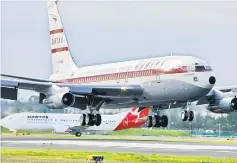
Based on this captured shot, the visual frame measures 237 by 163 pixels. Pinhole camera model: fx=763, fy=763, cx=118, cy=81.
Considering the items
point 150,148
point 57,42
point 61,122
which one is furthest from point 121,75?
point 61,122

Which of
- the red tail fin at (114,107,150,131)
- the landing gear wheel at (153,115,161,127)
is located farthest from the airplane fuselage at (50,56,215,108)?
the red tail fin at (114,107,150,131)

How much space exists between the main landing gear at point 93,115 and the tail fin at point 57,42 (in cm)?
1557

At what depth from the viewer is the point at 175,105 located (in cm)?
7669

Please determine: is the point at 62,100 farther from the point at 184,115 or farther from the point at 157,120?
the point at 184,115

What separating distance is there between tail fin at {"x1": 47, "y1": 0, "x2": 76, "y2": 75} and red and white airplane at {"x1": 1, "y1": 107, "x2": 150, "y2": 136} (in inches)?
1507

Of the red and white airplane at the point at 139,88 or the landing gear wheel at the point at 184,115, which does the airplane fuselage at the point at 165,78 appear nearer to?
the red and white airplane at the point at 139,88

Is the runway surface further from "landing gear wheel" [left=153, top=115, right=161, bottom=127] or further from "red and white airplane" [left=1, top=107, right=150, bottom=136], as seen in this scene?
"red and white airplane" [left=1, top=107, right=150, bottom=136]

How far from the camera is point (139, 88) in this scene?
241ft

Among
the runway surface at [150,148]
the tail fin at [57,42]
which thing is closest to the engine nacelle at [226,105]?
the runway surface at [150,148]

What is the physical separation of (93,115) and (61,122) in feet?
221

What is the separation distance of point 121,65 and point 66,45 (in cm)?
2055

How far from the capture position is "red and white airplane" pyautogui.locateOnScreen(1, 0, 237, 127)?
70.2 metres

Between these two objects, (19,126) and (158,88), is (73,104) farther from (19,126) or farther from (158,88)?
(19,126)

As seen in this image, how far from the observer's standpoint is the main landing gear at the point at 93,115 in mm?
76000
